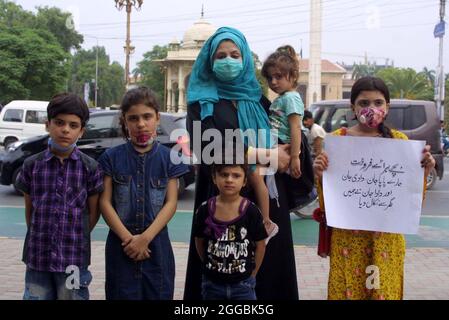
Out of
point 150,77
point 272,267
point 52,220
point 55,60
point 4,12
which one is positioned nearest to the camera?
point 52,220

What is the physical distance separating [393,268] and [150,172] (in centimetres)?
133

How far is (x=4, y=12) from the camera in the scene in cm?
5134

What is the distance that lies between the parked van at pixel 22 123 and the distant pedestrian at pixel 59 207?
59.2 ft

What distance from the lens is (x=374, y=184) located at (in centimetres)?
312

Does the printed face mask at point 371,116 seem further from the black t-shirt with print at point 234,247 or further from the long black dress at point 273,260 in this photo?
the black t-shirt with print at point 234,247

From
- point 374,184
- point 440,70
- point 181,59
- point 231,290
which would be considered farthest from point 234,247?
point 181,59

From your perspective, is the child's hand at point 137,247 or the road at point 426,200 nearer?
the child's hand at point 137,247

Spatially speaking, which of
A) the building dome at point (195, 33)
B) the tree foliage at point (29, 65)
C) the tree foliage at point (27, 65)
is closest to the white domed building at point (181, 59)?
the building dome at point (195, 33)

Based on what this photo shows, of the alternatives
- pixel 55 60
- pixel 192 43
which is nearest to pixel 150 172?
pixel 55 60

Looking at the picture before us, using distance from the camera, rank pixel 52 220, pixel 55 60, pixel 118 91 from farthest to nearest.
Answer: pixel 118 91 → pixel 55 60 → pixel 52 220

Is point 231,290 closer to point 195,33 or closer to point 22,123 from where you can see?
point 22,123

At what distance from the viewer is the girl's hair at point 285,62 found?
129 inches

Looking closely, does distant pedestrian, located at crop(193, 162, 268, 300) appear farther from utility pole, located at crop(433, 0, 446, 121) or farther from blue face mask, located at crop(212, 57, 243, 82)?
utility pole, located at crop(433, 0, 446, 121)

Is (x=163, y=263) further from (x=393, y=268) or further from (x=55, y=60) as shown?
(x=55, y=60)
